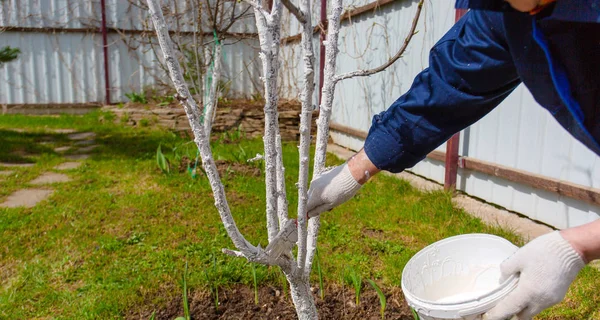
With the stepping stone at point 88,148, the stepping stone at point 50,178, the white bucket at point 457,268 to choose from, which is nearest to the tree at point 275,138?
the white bucket at point 457,268

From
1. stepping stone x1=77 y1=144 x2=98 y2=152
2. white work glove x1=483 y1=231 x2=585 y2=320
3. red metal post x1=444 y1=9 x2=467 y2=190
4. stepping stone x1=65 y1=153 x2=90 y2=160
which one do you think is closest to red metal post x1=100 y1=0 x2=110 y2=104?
stepping stone x1=77 y1=144 x2=98 y2=152

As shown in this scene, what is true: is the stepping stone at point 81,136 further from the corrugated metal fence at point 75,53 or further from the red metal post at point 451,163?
the red metal post at point 451,163

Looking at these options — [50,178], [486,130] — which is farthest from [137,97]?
[486,130]

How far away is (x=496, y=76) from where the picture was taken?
4.61 ft

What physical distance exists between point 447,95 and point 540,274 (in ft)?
1.81

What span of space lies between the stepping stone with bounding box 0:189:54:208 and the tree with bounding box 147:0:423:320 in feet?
8.82

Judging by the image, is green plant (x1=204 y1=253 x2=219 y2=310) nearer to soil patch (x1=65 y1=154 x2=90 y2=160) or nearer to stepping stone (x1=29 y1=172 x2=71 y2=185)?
stepping stone (x1=29 y1=172 x2=71 y2=185)

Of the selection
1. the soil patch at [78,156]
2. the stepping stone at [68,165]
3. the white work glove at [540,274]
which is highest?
the white work glove at [540,274]

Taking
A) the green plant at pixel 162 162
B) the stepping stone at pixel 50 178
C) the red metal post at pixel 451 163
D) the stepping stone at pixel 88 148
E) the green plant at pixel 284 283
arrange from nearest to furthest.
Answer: the green plant at pixel 284 283 < the red metal post at pixel 451 163 < the green plant at pixel 162 162 < the stepping stone at pixel 50 178 < the stepping stone at pixel 88 148

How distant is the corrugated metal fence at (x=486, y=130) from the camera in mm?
2752

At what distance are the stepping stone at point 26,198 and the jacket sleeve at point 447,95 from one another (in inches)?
118

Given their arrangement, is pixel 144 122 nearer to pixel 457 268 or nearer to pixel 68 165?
pixel 68 165

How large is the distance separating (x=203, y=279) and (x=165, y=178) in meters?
2.09

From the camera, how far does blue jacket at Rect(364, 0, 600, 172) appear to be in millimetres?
1071
